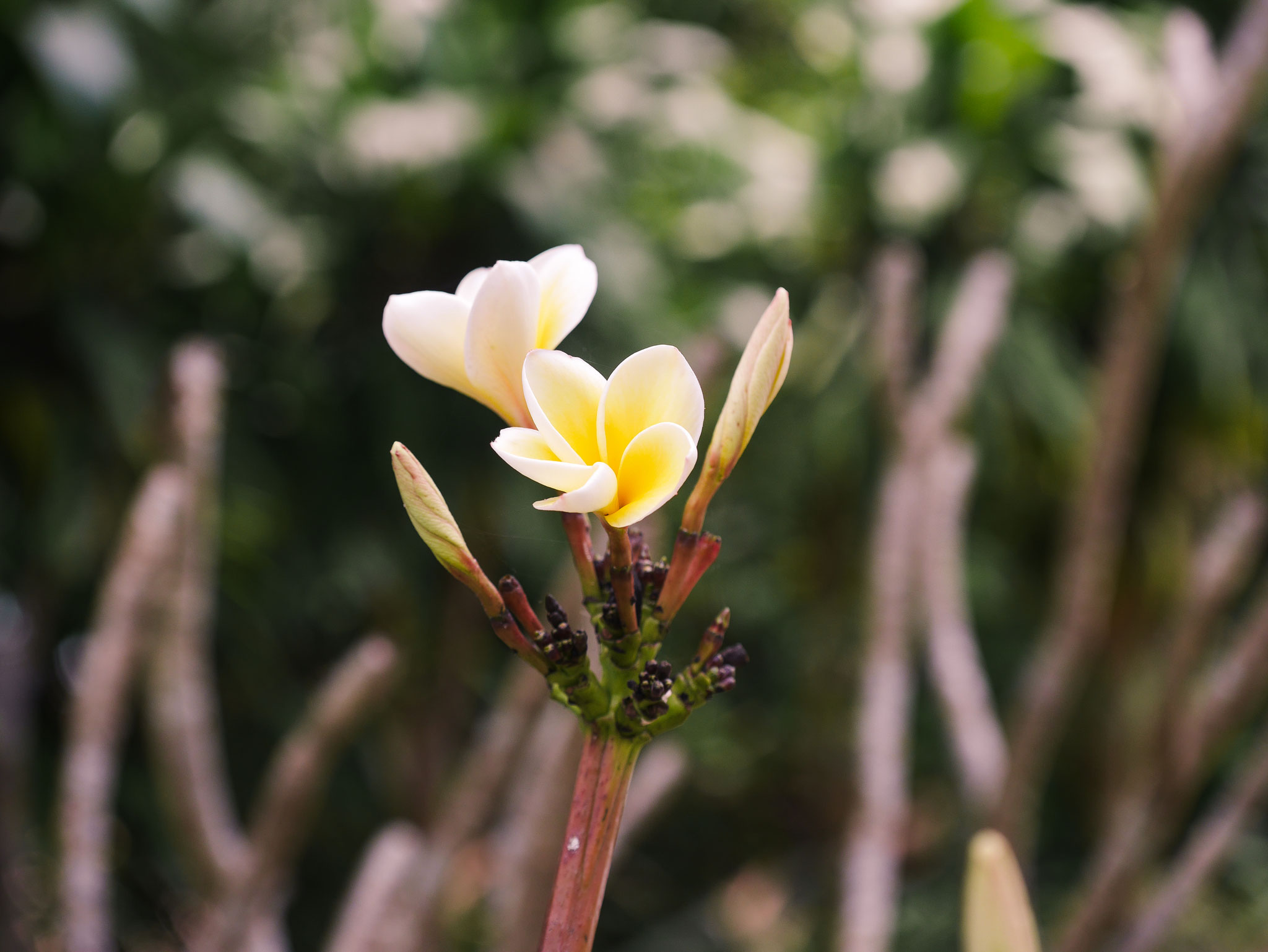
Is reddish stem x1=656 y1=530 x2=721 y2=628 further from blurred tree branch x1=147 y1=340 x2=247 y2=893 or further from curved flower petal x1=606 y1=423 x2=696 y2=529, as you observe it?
blurred tree branch x1=147 y1=340 x2=247 y2=893

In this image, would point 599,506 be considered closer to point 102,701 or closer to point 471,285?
point 471,285

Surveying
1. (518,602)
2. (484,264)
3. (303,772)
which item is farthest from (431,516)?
(484,264)

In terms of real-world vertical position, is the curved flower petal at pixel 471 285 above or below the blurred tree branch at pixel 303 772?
above

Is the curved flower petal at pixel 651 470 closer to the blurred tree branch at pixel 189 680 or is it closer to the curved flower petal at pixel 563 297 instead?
the curved flower petal at pixel 563 297

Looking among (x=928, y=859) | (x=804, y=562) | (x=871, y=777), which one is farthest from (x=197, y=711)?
(x=928, y=859)

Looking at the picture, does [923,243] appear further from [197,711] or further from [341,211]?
[197,711]

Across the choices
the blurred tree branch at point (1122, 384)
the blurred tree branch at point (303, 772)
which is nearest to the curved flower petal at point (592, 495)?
the blurred tree branch at point (303, 772)
